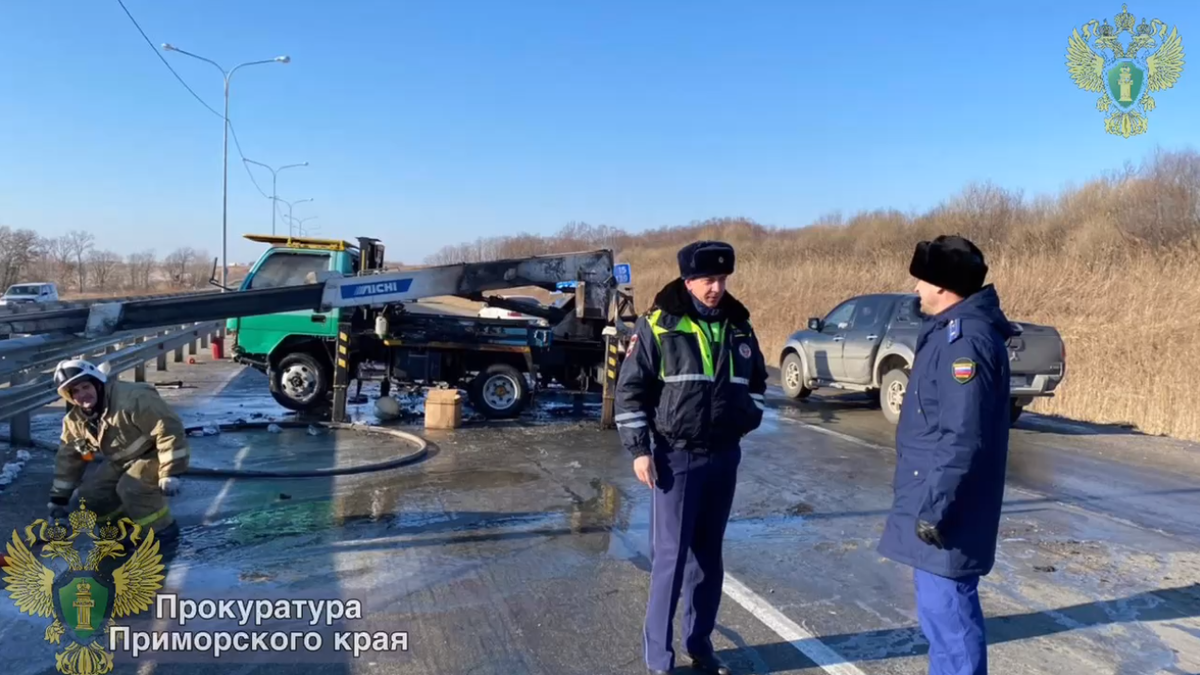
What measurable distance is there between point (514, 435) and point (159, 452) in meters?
5.35

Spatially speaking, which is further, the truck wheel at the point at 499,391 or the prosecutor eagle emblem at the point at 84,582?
the truck wheel at the point at 499,391

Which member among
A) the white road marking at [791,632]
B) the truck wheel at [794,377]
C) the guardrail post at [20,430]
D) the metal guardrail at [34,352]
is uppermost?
the metal guardrail at [34,352]

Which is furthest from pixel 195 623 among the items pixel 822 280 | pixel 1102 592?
pixel 822 280

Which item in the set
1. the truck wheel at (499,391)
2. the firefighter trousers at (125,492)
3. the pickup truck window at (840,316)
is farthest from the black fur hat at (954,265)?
the pickup truck window at (840,316)

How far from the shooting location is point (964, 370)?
2900 mm

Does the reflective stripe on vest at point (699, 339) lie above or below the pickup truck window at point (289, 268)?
below

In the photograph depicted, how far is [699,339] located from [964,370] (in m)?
1.09

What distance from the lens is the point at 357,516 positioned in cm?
620

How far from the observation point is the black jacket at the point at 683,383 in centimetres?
353

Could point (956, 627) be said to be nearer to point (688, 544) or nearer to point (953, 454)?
point (953, 454)

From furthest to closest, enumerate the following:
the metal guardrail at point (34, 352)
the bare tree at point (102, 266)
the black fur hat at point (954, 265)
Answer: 1. the bare tree at point (102, 266)
2. the metal guardrail at point (34, 352)
3. the black fur hat at point (954, 265)

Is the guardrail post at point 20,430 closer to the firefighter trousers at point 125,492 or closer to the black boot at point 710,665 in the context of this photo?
the firefighter trousers at point 125,492

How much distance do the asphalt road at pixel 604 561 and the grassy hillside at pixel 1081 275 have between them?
12.0 ft

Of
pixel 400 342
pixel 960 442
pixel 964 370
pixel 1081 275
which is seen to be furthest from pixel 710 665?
pixel 1081 275
